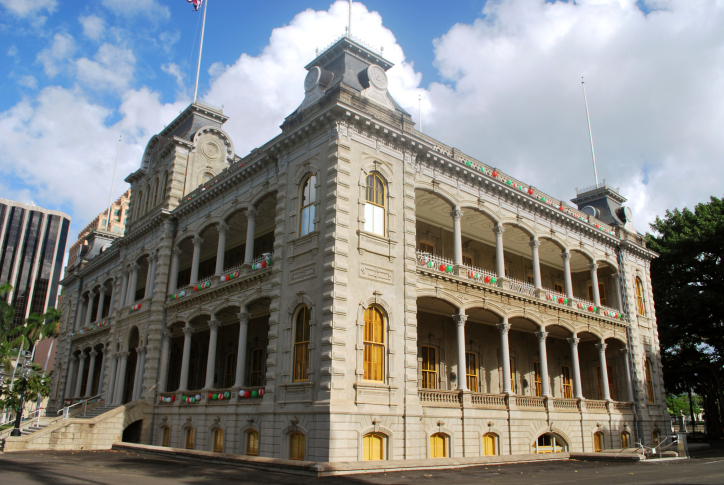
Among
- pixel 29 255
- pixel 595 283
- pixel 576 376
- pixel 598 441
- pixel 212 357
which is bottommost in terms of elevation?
pixel 598 441

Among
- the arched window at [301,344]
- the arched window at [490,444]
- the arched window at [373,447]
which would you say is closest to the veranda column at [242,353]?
the arched window at [301,344]

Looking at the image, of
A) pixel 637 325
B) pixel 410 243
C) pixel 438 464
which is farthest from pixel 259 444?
pixel 637 325

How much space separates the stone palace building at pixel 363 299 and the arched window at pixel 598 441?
0.34 m

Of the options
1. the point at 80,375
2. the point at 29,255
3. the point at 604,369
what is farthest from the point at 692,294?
the point at 29,255

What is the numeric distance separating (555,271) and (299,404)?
21677 millimetres

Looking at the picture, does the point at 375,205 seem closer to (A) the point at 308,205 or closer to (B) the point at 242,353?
(A) the point at 308,205

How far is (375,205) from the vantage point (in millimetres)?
20281

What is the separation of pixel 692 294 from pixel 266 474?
31.6 m

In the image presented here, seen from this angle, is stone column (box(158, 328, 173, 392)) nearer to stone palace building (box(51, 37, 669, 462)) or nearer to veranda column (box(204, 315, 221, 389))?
stone palace building (box(51, 37, 669, 462))

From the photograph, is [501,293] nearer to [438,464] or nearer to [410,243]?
[410,243]

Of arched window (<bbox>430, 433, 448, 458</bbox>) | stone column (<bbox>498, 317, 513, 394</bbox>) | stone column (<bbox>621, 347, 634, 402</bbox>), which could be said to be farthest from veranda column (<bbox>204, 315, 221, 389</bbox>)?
stone column (<bbox>621, 347, 634, 402</bbox>)

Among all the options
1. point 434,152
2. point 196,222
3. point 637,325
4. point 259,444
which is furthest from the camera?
point 637,325

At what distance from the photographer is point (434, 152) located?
22625 mm

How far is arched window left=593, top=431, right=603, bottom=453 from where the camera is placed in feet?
87.9
